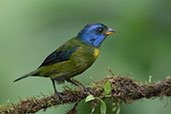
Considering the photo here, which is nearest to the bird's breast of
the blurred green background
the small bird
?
the small bird

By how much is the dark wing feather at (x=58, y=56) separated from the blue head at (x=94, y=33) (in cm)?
28

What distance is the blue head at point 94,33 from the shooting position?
4963 millimetres

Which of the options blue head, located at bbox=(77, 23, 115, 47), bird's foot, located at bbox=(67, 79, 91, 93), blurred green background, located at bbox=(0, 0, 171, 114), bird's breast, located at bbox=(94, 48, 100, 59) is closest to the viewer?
bird's foot, located at bbox=(67, 79, 91, 93)

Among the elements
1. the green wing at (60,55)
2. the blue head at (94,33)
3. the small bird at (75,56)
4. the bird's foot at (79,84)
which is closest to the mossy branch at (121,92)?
the bird's foot at (79,84)

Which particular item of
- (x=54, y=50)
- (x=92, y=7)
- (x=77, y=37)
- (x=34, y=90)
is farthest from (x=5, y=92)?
(x=92, y=7)

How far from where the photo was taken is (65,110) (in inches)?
171

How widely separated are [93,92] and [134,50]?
3.37 feet

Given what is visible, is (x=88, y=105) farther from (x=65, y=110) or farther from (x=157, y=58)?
(x=157, y=58)

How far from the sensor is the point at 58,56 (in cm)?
479

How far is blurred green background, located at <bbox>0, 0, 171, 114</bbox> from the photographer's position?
15.0 ft

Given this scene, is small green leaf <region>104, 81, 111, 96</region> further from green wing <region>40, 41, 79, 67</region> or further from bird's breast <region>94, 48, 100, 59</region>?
green wing <region>40, 41, 79, 67</region>

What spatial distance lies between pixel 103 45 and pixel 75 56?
0.48 m

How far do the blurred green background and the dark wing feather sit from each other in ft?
0.89

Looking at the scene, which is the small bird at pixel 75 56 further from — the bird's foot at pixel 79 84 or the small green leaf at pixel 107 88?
the small green leaf at pixel 107 88
